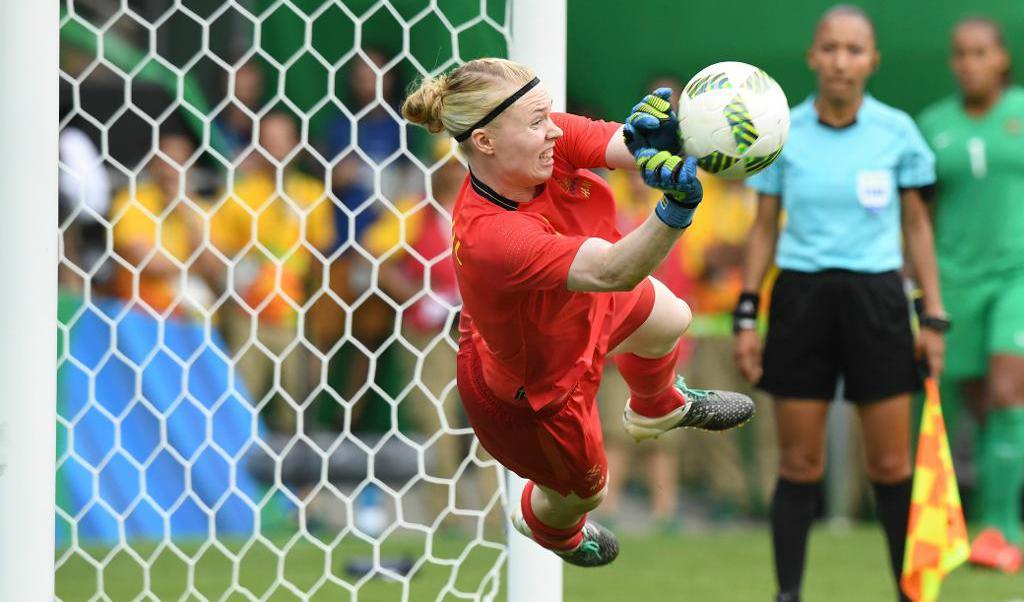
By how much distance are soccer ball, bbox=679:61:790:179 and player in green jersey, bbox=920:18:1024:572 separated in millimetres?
3618

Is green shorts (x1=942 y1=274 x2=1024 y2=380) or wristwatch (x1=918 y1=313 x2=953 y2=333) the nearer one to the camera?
wristwatch (x1=918 y1=313 x2=953 y2=333)

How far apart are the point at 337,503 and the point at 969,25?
13.4ft

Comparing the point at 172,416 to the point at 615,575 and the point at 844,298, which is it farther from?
the point at 844,298

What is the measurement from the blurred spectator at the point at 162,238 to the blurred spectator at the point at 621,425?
218 cm

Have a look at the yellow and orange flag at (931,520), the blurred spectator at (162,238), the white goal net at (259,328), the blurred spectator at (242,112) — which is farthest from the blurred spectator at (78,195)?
the yellow and orange flag at (931,520)

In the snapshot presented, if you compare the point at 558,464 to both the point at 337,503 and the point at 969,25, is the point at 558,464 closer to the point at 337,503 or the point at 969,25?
the point at 969,25

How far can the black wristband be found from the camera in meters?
5.59

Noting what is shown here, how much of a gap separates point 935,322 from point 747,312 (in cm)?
66

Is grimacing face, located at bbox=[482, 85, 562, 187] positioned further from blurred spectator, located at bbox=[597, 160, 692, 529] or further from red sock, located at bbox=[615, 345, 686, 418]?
blurred spectator, located at bbox=[597, 160, 692, 529]

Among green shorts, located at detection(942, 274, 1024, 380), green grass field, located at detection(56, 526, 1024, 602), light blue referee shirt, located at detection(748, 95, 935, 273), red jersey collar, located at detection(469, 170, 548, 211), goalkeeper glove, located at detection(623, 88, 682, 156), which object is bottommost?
green grass field, located at detection(56, 526, 1024, 602)

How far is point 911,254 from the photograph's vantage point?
18.4 feet

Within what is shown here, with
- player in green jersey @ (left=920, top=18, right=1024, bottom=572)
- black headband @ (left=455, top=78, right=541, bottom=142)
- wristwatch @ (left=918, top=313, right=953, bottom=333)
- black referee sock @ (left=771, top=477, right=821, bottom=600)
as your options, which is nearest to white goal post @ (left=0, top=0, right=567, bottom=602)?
black headband @ (left=455, top=78, right=541, bottom=142)

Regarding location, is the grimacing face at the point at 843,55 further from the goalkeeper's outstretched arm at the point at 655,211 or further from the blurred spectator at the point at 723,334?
the blurred spectator at the point at 723,334

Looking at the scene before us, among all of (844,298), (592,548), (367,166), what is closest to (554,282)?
(592,548)
